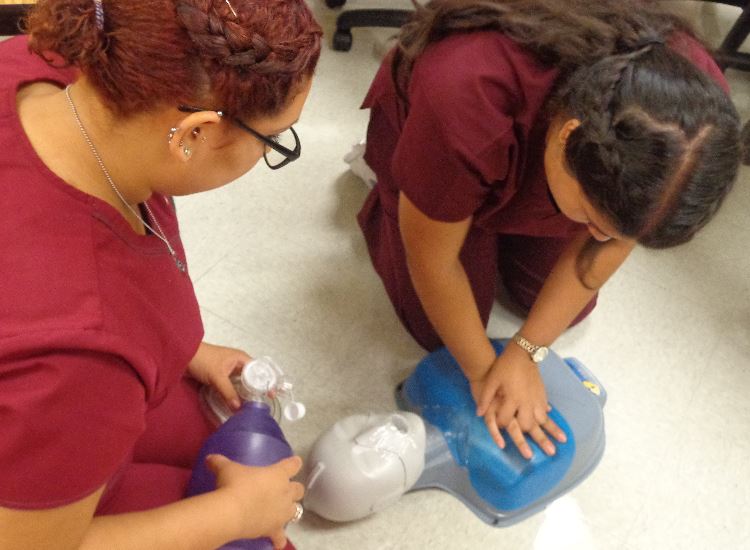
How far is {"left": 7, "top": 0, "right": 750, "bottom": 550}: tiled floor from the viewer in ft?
3.79

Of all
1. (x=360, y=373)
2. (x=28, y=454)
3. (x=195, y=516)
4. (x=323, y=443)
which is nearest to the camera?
(x=28, y=454)

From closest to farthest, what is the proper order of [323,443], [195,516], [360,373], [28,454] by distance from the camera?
[28,454]
[195,516]
[323,443]
[360,373]

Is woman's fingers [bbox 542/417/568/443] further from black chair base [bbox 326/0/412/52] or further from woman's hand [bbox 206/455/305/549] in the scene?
black chair base [bbox 326/0/412/52]

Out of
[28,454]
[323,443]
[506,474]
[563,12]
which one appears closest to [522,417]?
[506,474]

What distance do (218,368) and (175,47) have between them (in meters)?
0.59

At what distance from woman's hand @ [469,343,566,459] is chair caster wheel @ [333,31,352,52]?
46.1 inches

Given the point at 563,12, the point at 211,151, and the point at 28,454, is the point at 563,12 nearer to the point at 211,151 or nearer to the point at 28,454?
the point at 211,151

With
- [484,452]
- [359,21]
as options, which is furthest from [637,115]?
[359,21]

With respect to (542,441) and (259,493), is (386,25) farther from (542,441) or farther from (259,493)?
(259,493)

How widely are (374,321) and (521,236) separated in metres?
0.35

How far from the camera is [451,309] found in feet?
3.45

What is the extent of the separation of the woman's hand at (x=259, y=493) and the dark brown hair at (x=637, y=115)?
501mm

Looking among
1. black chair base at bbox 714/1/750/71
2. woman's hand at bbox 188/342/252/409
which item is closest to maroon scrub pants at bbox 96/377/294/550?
woman's hand at bbox 188/342/252/409

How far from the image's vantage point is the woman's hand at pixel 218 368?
100 cm
